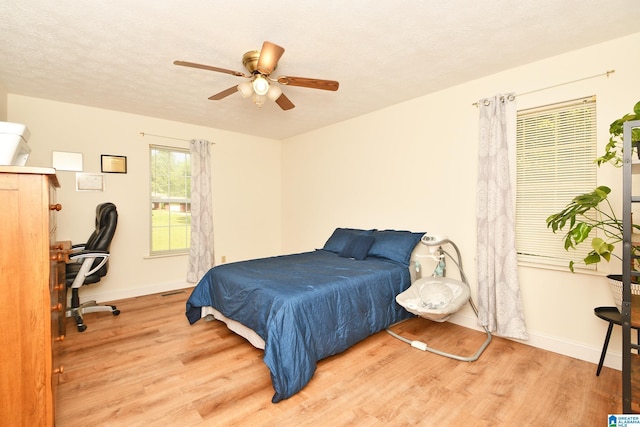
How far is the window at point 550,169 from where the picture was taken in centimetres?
244

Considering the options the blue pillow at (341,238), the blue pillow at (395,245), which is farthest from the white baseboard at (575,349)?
the blue pillow at (341,238)

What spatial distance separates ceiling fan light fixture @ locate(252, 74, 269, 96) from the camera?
2278mm

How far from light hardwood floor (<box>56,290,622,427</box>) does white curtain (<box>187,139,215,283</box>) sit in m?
1.69

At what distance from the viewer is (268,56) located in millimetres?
2016

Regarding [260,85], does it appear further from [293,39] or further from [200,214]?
[200,214]

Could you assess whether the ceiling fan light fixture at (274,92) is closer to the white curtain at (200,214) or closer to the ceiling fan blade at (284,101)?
the ceiling fan blade at (284,101)

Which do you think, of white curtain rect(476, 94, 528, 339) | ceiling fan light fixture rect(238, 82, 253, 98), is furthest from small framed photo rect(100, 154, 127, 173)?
white curtain rect(476, 94, 528, 339)

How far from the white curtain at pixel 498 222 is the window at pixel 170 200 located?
417 centimetres

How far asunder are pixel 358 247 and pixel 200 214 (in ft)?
8.41

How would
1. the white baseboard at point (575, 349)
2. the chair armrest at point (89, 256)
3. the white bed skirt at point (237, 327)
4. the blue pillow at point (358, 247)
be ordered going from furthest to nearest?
the blue pillow at point (358, 247) → the chair armrest at point (89, 256) → the white bed skirt at point (237, 327) → the white baseboard at point (575, 349)

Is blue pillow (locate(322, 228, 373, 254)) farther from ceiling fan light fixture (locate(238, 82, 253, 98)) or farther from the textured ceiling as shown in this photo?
ceiling fan light fixture (locate(238, 82, 253, 98))

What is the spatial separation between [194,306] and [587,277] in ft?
11.9

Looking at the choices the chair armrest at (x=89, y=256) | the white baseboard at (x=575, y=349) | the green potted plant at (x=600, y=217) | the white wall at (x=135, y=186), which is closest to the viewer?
the green potted plant at (x=600, y=217)

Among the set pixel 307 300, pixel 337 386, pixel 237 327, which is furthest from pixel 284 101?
pixel 337 386
